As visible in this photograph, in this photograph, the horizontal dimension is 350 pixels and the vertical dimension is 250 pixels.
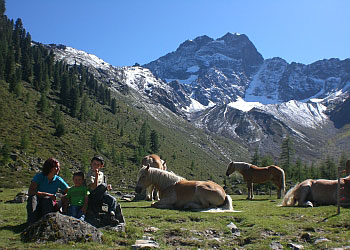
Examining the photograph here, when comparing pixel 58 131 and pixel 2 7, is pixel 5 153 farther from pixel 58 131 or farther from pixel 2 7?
pixel 2 7

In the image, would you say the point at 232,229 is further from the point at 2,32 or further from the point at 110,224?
the point at 2,32

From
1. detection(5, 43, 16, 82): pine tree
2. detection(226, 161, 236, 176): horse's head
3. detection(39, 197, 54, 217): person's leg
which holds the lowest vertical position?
detection(39, 197, 54, 217): person's leg

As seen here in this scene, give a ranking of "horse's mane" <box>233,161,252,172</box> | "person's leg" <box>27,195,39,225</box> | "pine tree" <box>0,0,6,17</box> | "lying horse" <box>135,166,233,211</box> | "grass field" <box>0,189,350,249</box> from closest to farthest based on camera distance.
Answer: "grass field" <box>0,189,350,249</box> < "person's leg" <box>27,195,39,225</box> < "lying horse" <box>135,166,233,211</box> < "horse's mane" <box>233,161,252,172</box> < "pine tree" <box>0,0,6,17</box>

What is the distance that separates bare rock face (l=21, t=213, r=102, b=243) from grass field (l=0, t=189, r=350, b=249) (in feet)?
0.66

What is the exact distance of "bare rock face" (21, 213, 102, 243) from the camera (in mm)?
7191

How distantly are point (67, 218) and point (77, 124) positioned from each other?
110191 mm

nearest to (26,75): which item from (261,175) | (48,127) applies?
(48,127)

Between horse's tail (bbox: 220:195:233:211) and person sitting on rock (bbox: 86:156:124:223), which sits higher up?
person sitting on rock (bbox: 86:156:124:223)

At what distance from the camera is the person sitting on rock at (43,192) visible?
8578 millimetres

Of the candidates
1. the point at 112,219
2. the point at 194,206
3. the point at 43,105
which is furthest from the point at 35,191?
the point at 43,105

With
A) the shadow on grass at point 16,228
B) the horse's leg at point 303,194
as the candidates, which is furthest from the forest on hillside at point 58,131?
the horse's leg at point 303,194

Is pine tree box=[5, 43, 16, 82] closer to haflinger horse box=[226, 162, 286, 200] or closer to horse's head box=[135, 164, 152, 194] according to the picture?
haflinger horse box=[226, 162, 286, 200]

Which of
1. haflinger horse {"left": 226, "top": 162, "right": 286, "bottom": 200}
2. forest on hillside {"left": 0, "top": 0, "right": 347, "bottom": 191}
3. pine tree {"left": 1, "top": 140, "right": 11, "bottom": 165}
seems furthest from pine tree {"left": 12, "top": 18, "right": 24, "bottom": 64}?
haflinger horse {"left": 226, "top": 162, "right": 286, "bottom": 200}

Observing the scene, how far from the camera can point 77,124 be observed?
369ft
